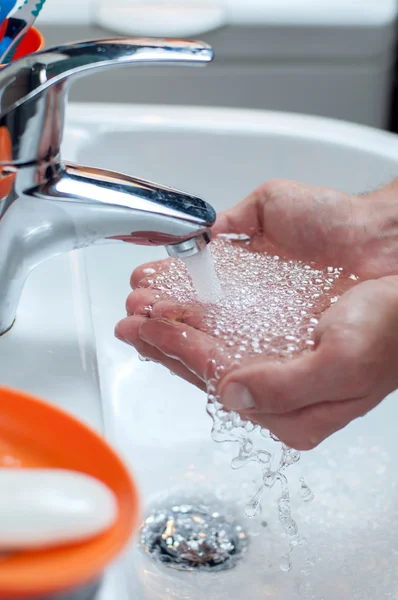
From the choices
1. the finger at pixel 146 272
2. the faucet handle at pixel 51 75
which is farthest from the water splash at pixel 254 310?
the faucet handle at pixel 51 75

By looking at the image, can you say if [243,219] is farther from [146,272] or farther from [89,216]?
[89,216]

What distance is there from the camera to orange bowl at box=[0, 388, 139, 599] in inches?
8.1

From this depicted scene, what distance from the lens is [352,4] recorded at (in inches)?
35.8

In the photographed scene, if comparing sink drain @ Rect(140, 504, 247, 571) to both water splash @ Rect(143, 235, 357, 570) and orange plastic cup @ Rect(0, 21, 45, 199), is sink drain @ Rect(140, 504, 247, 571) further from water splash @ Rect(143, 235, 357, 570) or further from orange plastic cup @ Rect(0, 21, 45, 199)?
orange plastic cup @ Rect(0, 21, 45, 199)

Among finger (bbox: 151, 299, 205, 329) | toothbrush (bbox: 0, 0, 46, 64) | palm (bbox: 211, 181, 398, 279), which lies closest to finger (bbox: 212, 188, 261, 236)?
palm (bbox: 211, 181, 398, 279)

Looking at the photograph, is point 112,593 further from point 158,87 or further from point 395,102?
point 395,102

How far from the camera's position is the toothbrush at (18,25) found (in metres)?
0.37

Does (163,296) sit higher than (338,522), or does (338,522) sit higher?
(163,296)

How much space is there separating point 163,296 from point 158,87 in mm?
517

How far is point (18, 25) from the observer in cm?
38

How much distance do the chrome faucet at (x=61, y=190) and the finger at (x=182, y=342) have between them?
5 cm

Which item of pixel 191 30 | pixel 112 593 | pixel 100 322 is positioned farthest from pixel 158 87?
pixel 112 593

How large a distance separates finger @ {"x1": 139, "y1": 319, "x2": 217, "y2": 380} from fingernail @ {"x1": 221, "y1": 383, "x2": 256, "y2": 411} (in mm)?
36

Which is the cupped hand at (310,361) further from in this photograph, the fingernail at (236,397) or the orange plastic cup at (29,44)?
the orange plastic cup at (29,44)
